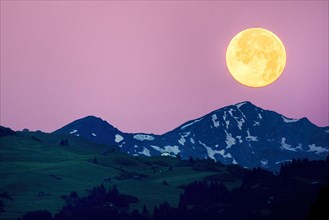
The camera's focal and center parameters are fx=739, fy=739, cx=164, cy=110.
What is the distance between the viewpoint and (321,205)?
253 ft
